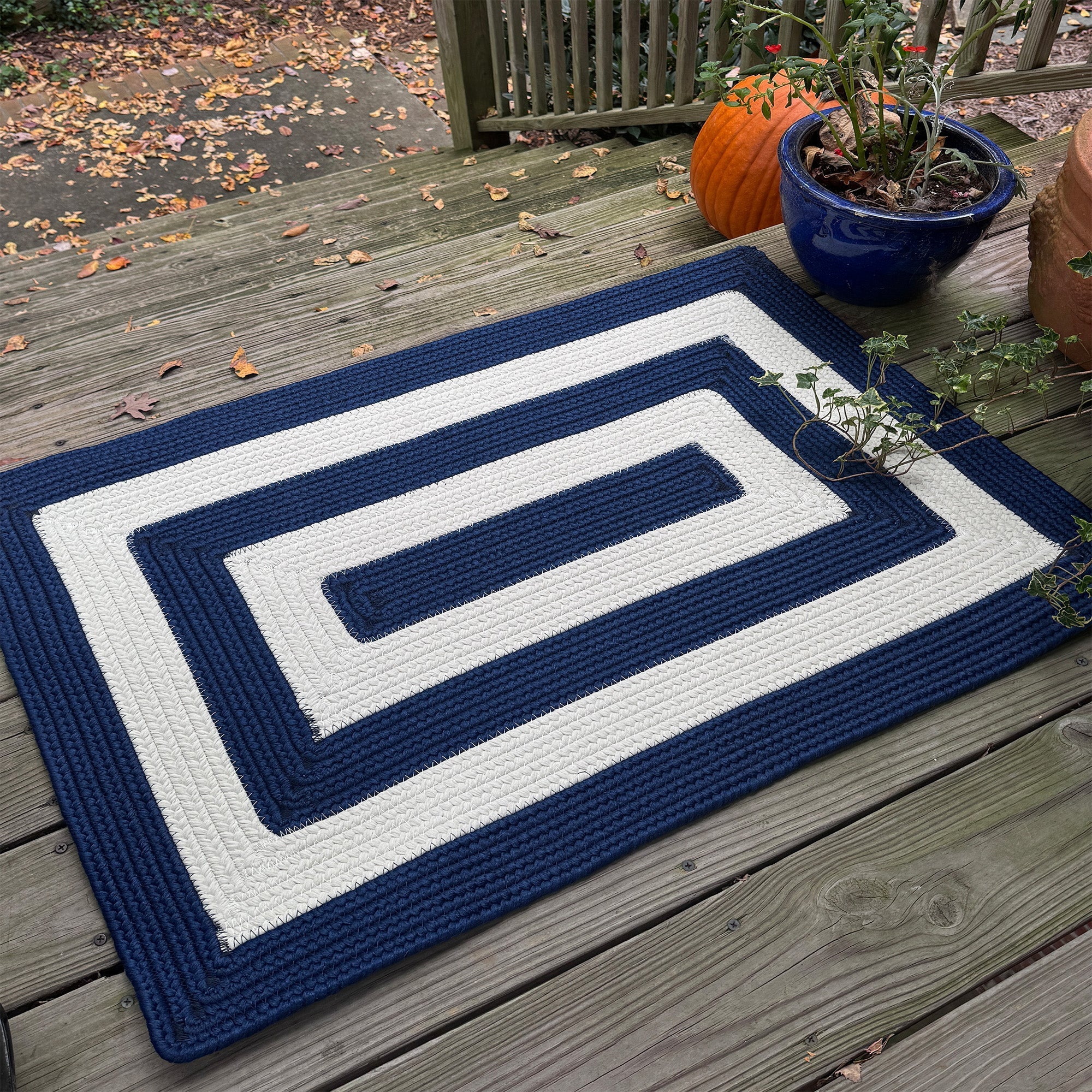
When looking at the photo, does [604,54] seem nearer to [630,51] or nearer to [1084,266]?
[630,51]

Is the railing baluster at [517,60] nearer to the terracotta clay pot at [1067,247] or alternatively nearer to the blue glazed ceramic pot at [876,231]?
the blue glazed ceramic pot at [876,231]

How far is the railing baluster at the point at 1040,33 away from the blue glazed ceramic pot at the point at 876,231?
0.56 meters

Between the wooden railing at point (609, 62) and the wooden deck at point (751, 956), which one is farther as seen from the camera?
the wooden railing at point (609, 62)

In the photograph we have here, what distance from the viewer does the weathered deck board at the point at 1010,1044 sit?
87 cm

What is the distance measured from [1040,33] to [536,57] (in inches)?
49.0

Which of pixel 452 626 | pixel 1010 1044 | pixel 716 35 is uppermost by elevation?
pixel 716 35

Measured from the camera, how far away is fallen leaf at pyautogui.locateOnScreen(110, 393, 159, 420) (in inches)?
60.8

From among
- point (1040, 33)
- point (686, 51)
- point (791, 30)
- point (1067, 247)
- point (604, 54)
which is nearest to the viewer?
point (1067, 247)

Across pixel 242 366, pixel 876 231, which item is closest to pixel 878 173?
pixel 876 231

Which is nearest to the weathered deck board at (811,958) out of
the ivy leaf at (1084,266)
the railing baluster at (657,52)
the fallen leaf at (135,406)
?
the ivy leaf at (1084,266)

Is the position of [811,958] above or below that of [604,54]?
below

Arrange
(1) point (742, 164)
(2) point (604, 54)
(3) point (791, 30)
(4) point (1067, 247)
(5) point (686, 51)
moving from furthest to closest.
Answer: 1. (2) point (604, 54)
2. (5) point (686, 51)
3. (3) point (791, 30)
4. (1) point (742, 164)
5. (4) point (1067, 247)

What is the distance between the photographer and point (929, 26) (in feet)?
6.12

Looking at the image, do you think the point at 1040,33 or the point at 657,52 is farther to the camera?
the point at 657,52
